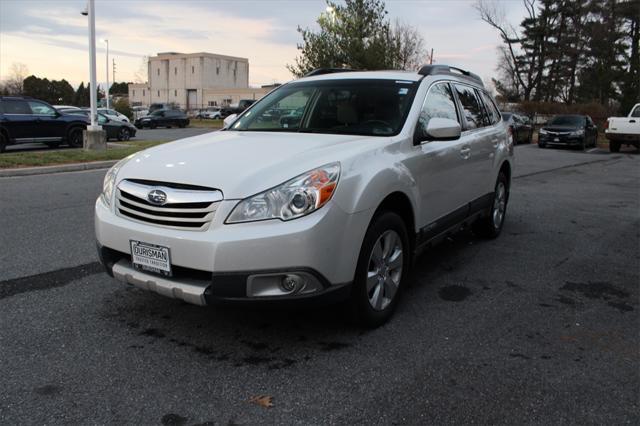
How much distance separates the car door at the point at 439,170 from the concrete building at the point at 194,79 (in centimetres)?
10512

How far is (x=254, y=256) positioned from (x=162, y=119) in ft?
129

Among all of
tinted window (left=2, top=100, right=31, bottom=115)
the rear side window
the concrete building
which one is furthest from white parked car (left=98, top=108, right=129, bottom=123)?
the concrete building

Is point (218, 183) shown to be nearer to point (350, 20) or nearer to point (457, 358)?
point (457, 358)

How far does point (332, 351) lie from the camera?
3428mm

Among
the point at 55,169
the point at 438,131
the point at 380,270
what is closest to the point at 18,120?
the point at 55,169

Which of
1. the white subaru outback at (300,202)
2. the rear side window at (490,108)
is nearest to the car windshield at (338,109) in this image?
the white subaru outback at (300,202)

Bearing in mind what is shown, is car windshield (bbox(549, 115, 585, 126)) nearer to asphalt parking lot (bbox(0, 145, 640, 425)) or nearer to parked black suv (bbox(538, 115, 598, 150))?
parked black suv (bbox(538, 115, 598, 150))

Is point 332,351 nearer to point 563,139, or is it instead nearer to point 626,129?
point 626,129

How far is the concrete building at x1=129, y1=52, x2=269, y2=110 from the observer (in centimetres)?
11431

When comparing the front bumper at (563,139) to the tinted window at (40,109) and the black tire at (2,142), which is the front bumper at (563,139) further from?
the black tire at (2,142)

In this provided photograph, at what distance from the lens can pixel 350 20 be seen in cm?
2834

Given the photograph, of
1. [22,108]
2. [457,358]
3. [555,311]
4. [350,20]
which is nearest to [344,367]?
[457,358]

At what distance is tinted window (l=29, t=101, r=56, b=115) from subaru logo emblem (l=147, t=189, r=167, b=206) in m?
16.4

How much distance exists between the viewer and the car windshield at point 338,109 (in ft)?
14.1
